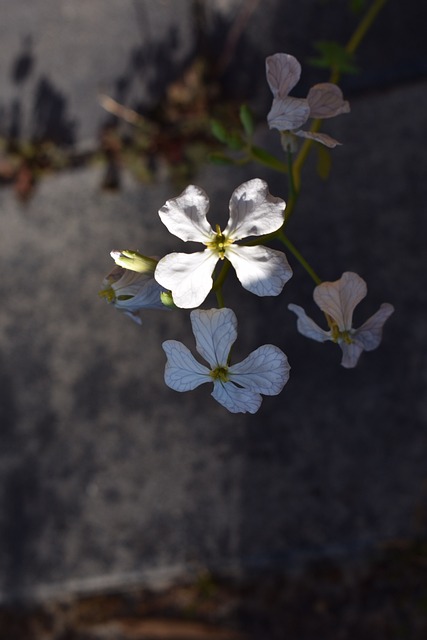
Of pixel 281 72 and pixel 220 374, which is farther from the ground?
pixel 281 72

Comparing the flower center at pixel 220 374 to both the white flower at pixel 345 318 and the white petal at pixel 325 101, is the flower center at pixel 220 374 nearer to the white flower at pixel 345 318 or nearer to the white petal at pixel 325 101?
the white flower at pixel 345 318

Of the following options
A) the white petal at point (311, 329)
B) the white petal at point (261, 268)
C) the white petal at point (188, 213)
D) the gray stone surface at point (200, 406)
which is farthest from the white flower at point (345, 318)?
the gray stone surface at point (200, 406)

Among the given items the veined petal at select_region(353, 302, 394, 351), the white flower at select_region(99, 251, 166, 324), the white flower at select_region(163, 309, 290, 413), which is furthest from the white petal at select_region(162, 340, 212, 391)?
the veined petal at select_region(353, 302, 394, 351)

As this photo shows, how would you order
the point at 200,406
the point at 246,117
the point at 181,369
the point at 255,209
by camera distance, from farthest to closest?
the point at 200,406 → the point at 246,117 → the point at 181,369 → the point at 255,209

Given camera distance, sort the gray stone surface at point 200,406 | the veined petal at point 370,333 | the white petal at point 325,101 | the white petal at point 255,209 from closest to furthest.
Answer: the white petal at point 255,209
the white petal at point 325,101
the veined petal at point 370,333
the gray stone surface at point 200,406

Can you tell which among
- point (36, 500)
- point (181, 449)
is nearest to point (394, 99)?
point (181, 449)

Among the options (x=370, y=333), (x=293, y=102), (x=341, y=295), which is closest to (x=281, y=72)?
(x=293, y=102)

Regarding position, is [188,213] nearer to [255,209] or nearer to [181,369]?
[255,209]
